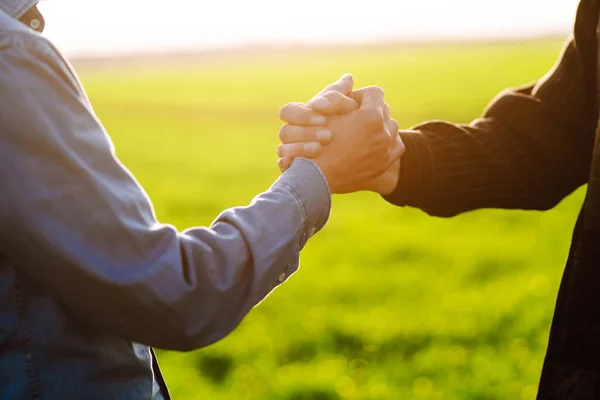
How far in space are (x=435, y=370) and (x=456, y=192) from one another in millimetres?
3114

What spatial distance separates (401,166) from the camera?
3.04 m

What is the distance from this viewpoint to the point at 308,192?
202 cm

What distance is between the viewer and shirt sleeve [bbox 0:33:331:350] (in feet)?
5.04

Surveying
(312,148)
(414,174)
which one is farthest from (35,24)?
(414,174)

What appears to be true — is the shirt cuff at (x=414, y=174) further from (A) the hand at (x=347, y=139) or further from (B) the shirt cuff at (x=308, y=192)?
(B) the shirt cuff at (x=308, y=192)

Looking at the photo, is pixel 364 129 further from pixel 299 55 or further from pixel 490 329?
pixel 299 55

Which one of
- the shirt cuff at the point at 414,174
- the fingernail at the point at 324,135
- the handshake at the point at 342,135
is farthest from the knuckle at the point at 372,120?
the shirt cuff at the point at 414,174

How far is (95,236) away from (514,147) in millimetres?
1925

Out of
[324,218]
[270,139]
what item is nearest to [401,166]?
[324,218]

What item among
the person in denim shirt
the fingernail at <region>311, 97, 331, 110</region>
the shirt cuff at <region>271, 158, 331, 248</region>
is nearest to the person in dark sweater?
the fingernail at <region>311, 97, 331, 110</region>

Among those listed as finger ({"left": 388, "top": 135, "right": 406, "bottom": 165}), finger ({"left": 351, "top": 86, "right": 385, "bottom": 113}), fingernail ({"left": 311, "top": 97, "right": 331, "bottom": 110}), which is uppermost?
fingernail ({"left": 311, "top": 97, "right": 331, "bottom": 110})

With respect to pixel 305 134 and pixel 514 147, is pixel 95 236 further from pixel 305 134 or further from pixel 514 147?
pixel 514 147

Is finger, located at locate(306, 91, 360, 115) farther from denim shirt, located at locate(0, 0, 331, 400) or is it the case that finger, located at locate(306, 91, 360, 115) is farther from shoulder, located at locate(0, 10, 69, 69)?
shoulder, located at locate(0, 10, 69, 69)

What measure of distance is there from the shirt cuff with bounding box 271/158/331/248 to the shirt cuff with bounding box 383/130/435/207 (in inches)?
38.5
